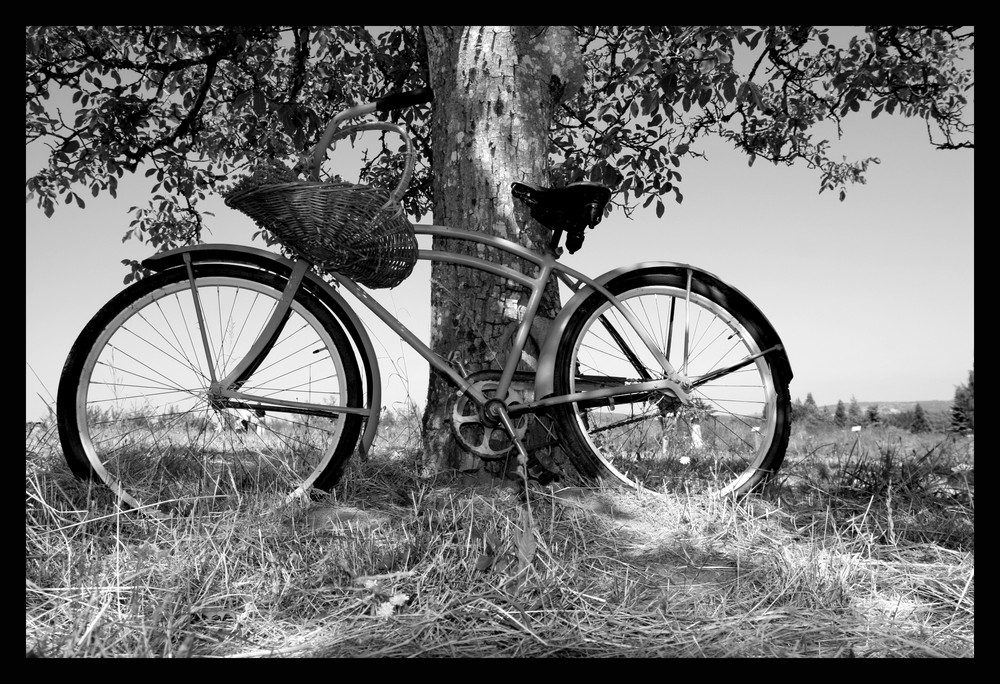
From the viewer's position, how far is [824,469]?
11.5ft

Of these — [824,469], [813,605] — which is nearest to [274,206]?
[813,605]

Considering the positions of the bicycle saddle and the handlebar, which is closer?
the handlebar

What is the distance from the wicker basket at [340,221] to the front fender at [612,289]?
0.66 meters

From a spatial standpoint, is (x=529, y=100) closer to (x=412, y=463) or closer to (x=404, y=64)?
(x=412, y=463)

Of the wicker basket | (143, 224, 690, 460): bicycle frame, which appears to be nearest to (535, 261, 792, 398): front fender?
(143, 224, 690, 460): bicycle frame

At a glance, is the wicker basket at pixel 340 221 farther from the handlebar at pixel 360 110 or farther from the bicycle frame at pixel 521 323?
the bicycle frame at pixel 521 323

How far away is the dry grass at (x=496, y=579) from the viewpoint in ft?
6.41

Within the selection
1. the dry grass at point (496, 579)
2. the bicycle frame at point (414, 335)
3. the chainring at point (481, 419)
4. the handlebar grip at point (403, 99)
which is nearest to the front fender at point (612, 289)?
the bicycle frame at point (414, 335)

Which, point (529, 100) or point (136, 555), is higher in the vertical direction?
point (529, 100)

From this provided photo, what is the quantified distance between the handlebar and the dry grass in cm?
132

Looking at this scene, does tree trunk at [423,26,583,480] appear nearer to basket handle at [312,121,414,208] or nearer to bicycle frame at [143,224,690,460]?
bicycle frame at [143,224,690,460]

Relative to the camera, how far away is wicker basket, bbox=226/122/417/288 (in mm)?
2539
